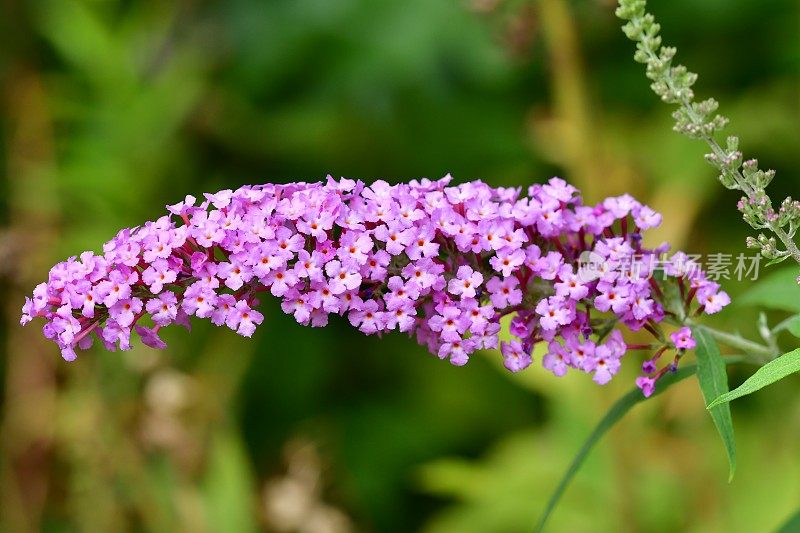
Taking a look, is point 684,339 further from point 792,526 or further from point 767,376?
point 792,526

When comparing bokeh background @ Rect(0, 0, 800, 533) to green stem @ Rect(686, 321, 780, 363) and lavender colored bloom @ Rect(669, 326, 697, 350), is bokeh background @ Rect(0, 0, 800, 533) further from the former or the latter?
lavender colored bloom @ Rect(669, 326, 697, 350)

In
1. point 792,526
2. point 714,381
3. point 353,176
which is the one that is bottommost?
point 792,526

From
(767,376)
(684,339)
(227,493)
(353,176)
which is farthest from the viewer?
(353,176)

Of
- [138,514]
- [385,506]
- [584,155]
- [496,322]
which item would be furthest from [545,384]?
[496,322]

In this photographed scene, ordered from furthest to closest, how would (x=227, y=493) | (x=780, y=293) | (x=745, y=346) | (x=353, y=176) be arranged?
(x=353, y=176) < (x=227, y=493) < (x=780, y=293) < (x=745, y=346)

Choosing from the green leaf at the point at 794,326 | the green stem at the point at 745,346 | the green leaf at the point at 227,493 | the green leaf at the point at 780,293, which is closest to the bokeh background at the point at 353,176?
the green leaf at the point at 227,493

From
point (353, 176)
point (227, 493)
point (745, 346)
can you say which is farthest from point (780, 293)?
point (353, 176)

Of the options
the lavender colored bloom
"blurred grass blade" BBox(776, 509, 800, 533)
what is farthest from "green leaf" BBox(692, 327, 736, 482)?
"blurred grass blade" BBox(776, 509, 800, 533)
